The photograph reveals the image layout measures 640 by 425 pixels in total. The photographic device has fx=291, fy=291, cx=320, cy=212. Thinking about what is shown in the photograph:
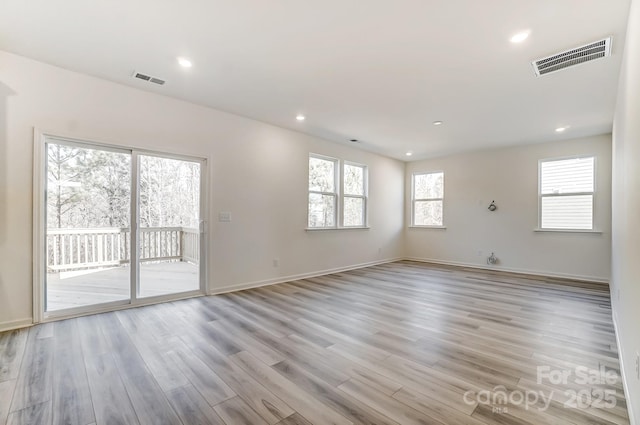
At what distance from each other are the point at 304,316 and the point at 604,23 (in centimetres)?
375

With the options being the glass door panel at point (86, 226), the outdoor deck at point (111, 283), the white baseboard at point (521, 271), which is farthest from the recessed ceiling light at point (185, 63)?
the white baseboard at point (521, 271)

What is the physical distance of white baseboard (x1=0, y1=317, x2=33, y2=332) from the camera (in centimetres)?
281

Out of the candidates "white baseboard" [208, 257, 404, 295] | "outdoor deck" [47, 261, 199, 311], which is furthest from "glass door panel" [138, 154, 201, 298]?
"white baseboard" [208, 257, 404, 295]

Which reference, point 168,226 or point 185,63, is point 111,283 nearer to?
point 168,226

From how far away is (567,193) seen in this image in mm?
5551

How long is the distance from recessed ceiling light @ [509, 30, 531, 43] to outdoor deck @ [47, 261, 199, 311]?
4458 millimetres

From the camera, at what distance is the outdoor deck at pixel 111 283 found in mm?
3283

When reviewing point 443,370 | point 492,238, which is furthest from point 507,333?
point 492,238

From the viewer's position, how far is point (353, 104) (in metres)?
3.98

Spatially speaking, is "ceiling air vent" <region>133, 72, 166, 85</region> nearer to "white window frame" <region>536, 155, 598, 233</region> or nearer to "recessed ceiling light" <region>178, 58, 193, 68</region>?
"recessed ceiling light" <region>178, 58, 193, 68</region>

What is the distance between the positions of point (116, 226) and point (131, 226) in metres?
0.16

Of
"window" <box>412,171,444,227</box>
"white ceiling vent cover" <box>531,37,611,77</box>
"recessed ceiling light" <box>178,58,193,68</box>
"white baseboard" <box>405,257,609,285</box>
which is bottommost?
"white baseboard" <box>405,257,609,285</box>

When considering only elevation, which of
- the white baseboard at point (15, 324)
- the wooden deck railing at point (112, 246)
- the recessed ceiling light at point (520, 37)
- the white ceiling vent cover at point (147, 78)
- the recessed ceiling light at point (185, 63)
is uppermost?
the recessed ceiling light at point (185, 63)

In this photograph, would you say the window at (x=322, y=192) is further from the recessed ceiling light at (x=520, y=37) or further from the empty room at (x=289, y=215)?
the recessed ceiling light at (x=520, y=37)
